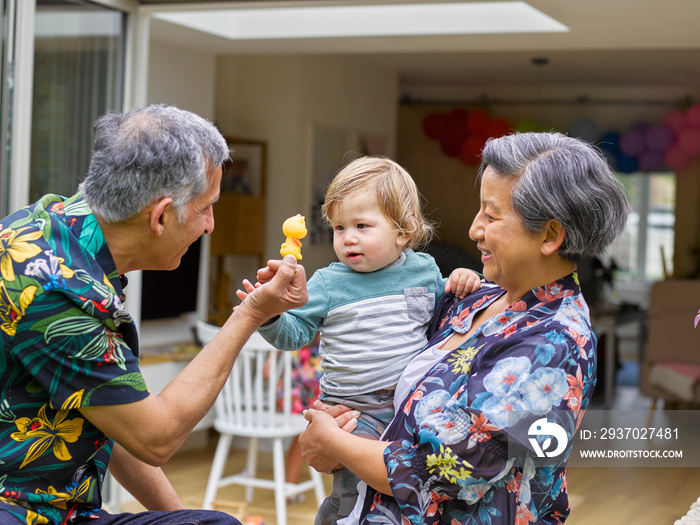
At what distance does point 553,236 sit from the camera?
4.62 feet

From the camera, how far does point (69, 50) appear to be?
3.36 m

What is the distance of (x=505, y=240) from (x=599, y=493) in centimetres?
387

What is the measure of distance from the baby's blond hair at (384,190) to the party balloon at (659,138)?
804cm

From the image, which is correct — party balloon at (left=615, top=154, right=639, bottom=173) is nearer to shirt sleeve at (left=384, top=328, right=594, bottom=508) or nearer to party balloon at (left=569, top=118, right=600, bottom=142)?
party balloon at (left=569, top=118, right=600, bottom=142)

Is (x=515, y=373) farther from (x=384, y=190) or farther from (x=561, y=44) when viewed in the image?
(x=561, y=44)

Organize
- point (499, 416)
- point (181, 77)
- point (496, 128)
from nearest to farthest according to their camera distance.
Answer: point (499, 416) < point (181, 77) < point (496, 128)

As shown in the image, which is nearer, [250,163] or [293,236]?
[293,236]

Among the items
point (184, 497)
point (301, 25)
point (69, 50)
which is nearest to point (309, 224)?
point (301, 25)

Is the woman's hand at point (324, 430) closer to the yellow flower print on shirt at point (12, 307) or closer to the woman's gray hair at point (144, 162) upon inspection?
the woman's gray hair at point (144, 162)

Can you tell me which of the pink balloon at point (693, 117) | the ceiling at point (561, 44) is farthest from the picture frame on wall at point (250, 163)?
the pink balloon at point (693, 117)

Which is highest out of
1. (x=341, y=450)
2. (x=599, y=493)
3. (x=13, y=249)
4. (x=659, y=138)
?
(x=659, y=138)

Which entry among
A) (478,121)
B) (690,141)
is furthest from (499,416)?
(690,141)

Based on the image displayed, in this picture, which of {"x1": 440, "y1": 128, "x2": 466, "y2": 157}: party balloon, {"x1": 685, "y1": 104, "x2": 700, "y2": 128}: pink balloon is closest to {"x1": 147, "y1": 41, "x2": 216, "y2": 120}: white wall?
{"x1": 440, "y1": 128, "x2": 466, "y2": 157}: party balloon

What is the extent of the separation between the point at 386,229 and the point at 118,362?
644 mm
